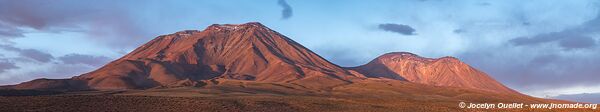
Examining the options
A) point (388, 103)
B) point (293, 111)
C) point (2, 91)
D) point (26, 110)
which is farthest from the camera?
point (2, 91)

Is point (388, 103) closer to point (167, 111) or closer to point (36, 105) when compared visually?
point (167, 111)

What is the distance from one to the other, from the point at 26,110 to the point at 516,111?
2460 inches

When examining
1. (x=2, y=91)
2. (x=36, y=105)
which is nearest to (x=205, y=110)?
(x=36, y=105)

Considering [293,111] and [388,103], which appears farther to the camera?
[388,103]

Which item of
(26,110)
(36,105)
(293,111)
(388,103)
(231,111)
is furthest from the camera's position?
(388,103)

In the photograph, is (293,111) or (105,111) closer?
(105,111)

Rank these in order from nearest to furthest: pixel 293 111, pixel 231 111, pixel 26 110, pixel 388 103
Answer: pixel 26 110 < pixel 231 111 < pixel 293 111 < pixel 388 103

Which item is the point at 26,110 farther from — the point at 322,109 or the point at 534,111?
the point at 534,111

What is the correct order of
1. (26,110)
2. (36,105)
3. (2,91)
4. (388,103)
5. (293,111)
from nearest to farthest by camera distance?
(26,110), (36,105), (293,111), (388,103), (2,91)

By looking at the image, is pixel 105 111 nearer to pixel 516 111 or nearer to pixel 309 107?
pixel 309 107

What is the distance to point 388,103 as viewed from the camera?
309 feet

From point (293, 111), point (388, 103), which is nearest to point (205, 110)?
point (293, 111)

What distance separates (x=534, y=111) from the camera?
83125 mm

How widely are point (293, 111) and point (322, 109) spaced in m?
5.16
